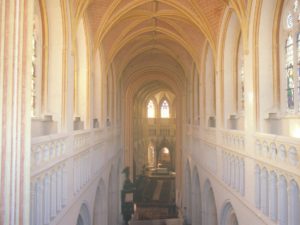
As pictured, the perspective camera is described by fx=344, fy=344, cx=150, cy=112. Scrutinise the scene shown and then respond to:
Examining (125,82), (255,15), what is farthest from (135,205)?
(255,15)

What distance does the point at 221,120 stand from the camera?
13.2 metres

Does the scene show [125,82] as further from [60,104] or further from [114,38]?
[60,104]

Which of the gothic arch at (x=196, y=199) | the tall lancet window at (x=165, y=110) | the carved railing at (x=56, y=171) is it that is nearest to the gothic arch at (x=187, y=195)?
the gothic arch at (x=196, y=199)

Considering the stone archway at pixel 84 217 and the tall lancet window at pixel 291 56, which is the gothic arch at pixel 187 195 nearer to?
the stone archway at pixel 84 217

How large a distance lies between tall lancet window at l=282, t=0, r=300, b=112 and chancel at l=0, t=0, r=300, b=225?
0.09ft

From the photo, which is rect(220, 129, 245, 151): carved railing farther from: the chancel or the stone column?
the stone column

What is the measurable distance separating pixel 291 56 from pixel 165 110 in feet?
127

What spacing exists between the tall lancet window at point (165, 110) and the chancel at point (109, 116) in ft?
90.1

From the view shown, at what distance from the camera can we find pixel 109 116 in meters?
20.2

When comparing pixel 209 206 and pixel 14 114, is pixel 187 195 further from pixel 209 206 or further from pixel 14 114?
pixel 14 114

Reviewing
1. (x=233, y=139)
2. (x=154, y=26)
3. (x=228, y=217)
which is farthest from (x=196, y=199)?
(x=154, y=26)

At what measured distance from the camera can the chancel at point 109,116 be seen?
591cm

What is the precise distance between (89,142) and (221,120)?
5112 mm

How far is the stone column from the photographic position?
18.4 feet
